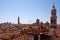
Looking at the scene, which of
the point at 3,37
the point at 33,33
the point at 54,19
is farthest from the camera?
the point at 54,19

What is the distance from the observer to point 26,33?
8.89 m

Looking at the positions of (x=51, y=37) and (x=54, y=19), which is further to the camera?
(x=54, y=19)

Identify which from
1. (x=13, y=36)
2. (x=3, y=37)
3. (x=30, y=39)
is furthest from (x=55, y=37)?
(x=3, y=37)

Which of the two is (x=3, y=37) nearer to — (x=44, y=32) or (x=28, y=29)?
(x=28, y=29)

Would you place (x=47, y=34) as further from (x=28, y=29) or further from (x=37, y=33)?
(x=28, y=29)

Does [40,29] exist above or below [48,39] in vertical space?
above

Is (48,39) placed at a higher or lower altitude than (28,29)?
lower

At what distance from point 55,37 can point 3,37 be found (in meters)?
3.32

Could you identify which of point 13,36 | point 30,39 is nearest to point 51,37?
point 30,39

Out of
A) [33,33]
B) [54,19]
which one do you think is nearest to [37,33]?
[33,33]

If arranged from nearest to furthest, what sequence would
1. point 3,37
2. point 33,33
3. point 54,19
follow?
point 3,37, point 33,33, point 54,19

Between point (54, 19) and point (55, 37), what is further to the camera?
point (54, 19)

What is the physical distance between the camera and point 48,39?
8.76m

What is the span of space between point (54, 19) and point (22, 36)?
89.3 feet
